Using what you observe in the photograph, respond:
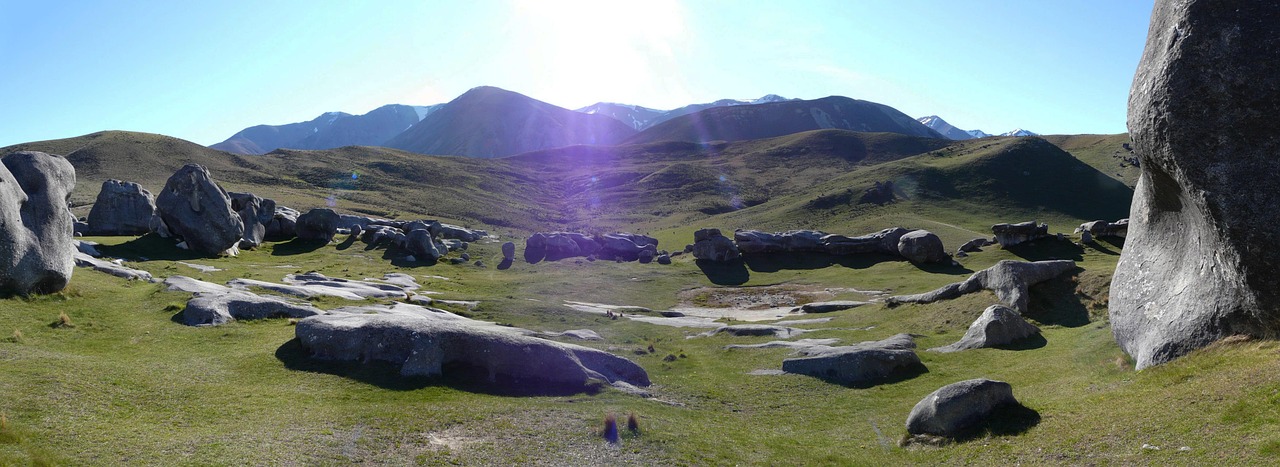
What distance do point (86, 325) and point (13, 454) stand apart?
17617 mm

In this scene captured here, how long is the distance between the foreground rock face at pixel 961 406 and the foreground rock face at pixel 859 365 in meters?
10.4

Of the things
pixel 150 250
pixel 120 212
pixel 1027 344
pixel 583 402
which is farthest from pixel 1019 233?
pixel 120 212

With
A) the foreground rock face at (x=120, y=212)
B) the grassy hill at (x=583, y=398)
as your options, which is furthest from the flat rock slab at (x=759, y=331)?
the foreground rock face at (x=120, y=212)

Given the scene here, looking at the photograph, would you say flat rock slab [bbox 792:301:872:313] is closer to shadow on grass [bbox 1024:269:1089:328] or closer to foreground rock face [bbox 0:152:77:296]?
shadow on grass [bbox 1024:269:1089:328]

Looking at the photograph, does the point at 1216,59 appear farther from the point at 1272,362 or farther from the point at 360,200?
the point at 360,200

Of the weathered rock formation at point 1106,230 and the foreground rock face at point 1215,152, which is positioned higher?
the foreground rock face at point 1215,152

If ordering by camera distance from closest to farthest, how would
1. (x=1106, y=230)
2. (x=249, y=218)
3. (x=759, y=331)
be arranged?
(x=759, y=331)
(x=1106, y=230)
(x=249, y=218)

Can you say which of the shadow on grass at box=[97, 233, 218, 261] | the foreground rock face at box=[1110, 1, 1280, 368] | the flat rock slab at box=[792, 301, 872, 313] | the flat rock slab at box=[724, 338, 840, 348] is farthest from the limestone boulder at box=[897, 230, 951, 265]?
the shadow on grass at box=[97, 233, 218, 261]

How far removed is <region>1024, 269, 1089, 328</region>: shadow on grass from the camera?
36969mm

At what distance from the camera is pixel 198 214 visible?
66125 mm

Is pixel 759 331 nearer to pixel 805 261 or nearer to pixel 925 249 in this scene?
pixel 925 249

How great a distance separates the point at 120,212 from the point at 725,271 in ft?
233

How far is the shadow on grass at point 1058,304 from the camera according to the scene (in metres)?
37.0

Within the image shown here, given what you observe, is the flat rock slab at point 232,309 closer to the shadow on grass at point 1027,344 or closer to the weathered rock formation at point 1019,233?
the shadow on grass at point 1027,344
